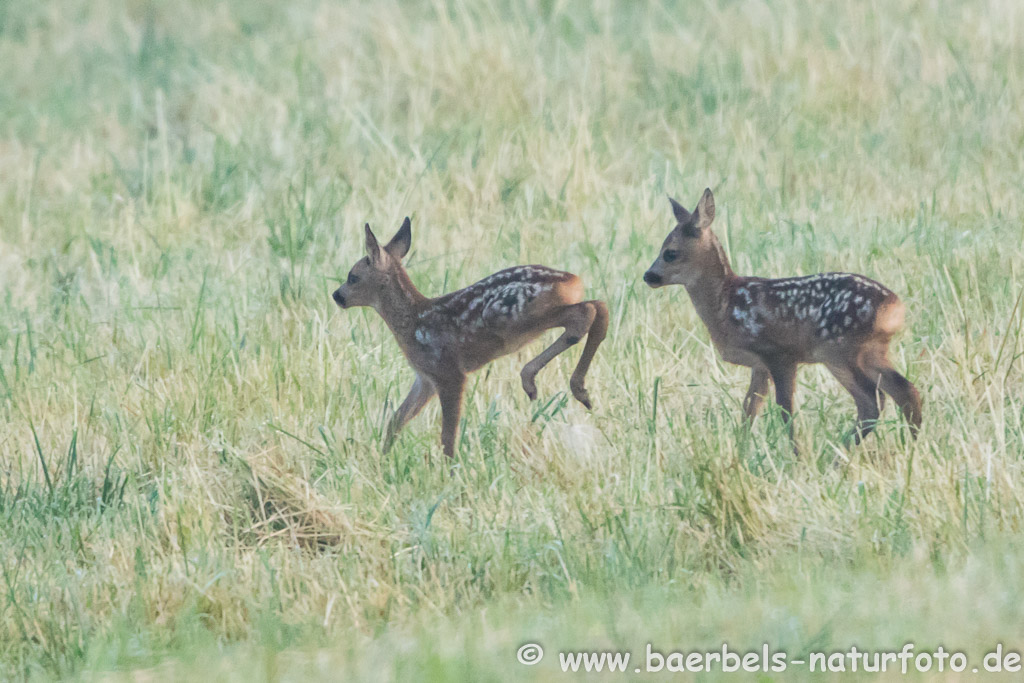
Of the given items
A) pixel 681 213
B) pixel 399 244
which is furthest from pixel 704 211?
pixel 399 244

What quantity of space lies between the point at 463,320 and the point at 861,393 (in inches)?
63.3

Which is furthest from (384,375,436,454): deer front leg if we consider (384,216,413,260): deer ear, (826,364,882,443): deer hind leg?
(826,364,882,443): deer hind leg

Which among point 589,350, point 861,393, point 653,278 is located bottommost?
point 861,393

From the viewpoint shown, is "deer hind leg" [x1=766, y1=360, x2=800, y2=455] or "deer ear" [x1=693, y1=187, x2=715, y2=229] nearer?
"deer hind leg" [x1=766, y1=360, x2=800, y2=455]

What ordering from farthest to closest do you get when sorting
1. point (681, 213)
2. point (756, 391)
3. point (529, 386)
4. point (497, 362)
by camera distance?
point (497, 362) < point (681, 213) < point (756, 391) < point (529, 386)

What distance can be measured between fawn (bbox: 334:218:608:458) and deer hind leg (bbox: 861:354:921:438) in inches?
41.7

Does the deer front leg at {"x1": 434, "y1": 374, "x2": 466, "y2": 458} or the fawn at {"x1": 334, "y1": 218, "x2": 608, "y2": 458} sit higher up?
the fawn at {"x1": 334, "y1": 218, "x2": 608, "y2": 458}

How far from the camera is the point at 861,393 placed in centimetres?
631

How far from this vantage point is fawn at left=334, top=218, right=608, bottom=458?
6.22m

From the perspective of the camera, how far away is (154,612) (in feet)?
17.3

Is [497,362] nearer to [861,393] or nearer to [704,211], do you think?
[704,211]

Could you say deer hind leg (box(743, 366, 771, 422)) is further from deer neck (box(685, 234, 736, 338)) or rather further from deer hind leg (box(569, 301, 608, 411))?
deer hind leg (box(569, 301, 608, 411))

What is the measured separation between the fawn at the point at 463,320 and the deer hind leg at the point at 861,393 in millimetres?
966

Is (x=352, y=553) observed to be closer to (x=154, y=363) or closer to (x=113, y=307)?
(x=154, y=363)
